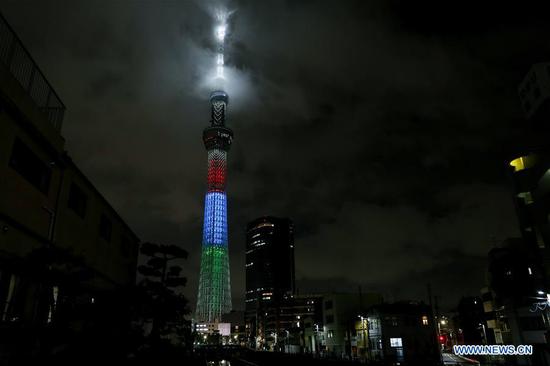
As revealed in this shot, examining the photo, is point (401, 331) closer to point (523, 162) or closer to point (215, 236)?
point (523, 162)

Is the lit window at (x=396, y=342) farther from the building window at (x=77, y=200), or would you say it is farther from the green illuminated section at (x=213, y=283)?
the green illuminated section at (x=213, y=283)

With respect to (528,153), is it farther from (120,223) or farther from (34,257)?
(34,257)

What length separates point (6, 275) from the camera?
1219cm

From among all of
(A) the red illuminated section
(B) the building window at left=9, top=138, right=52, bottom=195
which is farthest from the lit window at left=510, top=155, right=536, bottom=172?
(A) the red illuminated section

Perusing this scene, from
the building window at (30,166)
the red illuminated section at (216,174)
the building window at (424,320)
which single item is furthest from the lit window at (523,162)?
the red illuminated section at (216,174)

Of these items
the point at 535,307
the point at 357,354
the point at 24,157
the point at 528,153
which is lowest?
the point at 357,354

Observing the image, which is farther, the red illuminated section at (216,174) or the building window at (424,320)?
the red illuminated section at (216,174)

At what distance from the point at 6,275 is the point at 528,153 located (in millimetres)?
39472

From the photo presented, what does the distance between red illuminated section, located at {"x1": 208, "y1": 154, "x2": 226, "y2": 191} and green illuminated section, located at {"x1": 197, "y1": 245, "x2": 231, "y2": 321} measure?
14.0 meters

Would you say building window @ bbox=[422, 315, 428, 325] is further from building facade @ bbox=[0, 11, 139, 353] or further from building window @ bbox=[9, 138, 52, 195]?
building window @ bbox=[9, 138, 52, 195]

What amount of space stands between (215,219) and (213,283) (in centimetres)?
1560

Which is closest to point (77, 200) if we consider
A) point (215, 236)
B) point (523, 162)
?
point (523, 162)

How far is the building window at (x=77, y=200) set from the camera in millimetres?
17069

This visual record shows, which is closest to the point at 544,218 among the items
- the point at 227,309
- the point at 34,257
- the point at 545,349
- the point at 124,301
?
the point at 545,349
